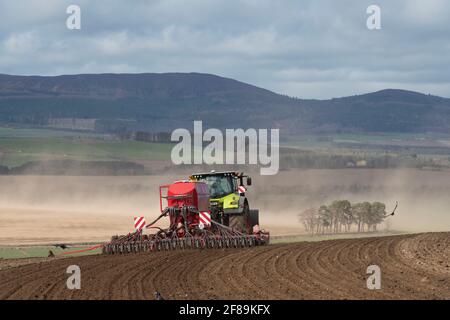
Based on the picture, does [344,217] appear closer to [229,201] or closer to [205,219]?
[229,201]

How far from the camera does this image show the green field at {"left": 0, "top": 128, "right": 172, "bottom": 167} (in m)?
101

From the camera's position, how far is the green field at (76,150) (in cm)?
10112

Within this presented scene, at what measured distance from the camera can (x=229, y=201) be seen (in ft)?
99.1

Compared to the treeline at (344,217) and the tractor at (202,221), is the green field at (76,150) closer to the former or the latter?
the treeline at (344,217)

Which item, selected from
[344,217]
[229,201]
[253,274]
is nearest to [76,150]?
[344,217]

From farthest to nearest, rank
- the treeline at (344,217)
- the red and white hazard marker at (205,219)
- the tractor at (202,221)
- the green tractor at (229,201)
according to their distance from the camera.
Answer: the treeline at (344,217) → the green tractor at (229,201) → the red and white hazard marker at (205,219) → the tractor at (202,221)

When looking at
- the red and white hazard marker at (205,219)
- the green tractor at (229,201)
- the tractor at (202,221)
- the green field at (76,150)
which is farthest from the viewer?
the green field at (76,150)

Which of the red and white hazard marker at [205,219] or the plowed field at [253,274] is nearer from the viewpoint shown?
the plowed field at [253,274]

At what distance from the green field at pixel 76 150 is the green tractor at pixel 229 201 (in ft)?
223

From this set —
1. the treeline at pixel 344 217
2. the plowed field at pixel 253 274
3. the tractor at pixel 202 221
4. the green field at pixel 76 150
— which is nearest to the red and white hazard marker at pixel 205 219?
the tractor at pixel 202 221

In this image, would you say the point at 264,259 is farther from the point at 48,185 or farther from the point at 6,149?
the point at 6,149

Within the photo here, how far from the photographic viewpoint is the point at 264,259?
Answer: 74.0 feet

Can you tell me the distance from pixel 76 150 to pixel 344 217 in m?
51.9

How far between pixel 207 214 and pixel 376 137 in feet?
567
